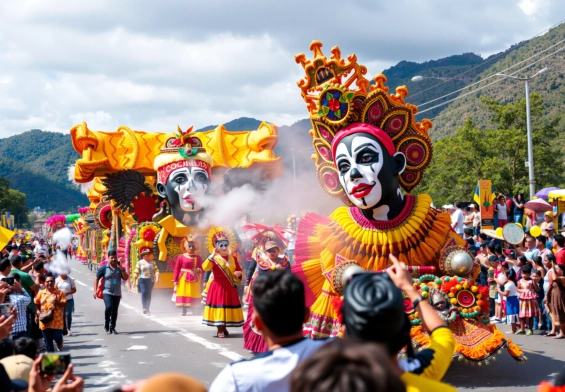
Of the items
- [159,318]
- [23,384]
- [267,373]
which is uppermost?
[267,373]

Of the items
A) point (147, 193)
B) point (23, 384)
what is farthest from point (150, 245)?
point (23, 384)

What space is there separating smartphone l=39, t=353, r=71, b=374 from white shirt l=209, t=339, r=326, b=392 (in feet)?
1.95

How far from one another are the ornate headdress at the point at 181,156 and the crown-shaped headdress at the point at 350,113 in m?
7.98

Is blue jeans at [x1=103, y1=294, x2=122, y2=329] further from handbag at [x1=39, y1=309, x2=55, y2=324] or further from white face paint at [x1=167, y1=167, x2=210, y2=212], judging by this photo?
white face paint at [x1=167, y1=167, x2=210, y2=212]

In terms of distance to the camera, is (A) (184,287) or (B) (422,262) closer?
(B) (422,262)

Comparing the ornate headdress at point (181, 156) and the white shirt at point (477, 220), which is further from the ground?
the ornate headdress at point (181, 156)

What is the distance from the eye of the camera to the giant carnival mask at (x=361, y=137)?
9.16 m


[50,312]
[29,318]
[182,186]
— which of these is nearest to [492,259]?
[182,186]

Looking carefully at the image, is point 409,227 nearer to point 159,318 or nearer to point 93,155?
point 159,318

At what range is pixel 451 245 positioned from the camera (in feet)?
29.6

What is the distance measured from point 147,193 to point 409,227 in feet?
38.3

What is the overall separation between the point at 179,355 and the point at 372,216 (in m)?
3.57

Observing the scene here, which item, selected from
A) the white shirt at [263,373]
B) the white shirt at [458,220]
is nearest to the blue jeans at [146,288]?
the white shirt at [458,220]

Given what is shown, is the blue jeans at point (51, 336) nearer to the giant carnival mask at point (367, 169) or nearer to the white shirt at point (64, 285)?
the white shirt at point (64, 285)
